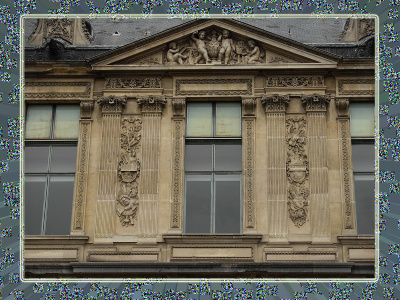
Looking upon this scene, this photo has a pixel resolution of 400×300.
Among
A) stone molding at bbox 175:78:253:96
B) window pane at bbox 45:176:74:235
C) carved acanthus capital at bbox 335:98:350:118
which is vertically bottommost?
window pane at bbox 45:176:74:235

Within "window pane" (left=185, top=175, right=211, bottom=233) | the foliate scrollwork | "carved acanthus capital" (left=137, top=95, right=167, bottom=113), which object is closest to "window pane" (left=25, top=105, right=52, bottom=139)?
"carved acanthus capital" (left=137, top=95, right=167, bottom=113)

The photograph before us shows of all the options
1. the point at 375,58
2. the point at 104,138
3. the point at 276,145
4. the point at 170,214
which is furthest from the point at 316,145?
the point at 104,138

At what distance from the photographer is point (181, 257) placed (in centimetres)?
1706

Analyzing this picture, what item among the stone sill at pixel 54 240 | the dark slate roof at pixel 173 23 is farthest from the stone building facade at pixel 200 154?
the dark slate roof at pixel 173 23

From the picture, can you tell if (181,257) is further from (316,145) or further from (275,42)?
(275,42)

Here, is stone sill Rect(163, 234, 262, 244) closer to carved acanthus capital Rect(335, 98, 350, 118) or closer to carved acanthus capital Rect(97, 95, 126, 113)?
carved acanthus capital Rect(97, 95, 126, 113)

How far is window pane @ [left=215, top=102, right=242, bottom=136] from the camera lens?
18.3 m

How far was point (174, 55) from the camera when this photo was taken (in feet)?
61.7

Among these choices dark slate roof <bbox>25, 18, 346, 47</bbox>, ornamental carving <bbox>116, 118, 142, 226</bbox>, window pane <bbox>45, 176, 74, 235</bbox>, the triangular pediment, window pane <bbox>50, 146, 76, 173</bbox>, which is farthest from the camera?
dark slate roof <bbox>25, 18, 346, 47</bbox>

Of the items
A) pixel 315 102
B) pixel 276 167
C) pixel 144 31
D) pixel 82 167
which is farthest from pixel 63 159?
pixel 315 102

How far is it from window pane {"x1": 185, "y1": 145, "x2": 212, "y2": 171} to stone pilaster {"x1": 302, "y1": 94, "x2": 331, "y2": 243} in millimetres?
2194

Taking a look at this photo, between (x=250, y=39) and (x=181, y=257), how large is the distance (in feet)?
17.3

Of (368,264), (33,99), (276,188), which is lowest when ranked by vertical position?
(368,264)

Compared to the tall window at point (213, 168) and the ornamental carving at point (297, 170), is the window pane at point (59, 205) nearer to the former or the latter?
the tall window at point (213, 168)
